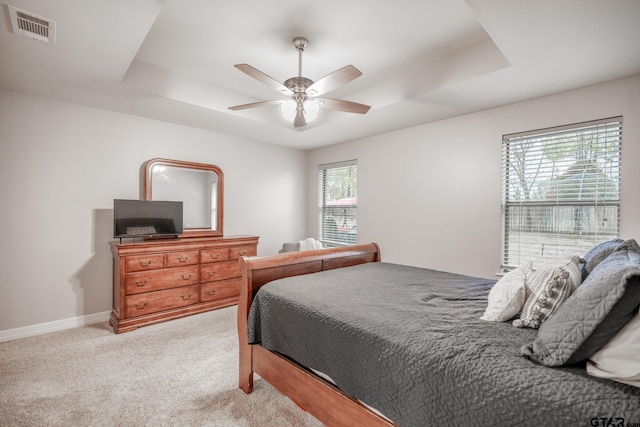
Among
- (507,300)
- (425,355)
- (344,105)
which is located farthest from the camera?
(344,105)

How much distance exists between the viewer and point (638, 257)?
53.0 inches

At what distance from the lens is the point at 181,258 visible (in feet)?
11.5

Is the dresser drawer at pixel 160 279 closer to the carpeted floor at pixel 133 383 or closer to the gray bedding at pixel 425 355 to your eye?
the carpeted floor at pixel 133 383

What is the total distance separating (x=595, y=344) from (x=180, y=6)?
9.35 feet

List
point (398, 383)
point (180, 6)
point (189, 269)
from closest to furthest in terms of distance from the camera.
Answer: point (398, 383)
point (180, 6)
point (189, 269)

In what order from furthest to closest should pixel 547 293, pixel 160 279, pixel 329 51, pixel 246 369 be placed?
pixel 160 279, pixel 329 51, pixel 246 369, pixel 547 293

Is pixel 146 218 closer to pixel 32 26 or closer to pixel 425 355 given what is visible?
pixel 32 26

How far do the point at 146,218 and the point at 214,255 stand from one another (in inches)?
34.5

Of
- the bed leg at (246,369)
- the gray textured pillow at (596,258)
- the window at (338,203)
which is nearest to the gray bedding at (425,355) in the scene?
the bed leg at (246,369)

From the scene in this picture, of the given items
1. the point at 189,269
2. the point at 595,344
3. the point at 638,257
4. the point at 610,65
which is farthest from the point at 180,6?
the point at 610,65

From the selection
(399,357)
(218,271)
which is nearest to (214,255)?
(218,271)

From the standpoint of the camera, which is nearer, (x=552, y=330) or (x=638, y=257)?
(x=552, y=330)

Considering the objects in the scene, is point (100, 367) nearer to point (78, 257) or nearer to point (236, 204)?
point (78, 257)

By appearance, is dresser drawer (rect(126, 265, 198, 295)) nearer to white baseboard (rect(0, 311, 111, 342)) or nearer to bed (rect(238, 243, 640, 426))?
white baseboard (rect(0, 311, 111, 342))
